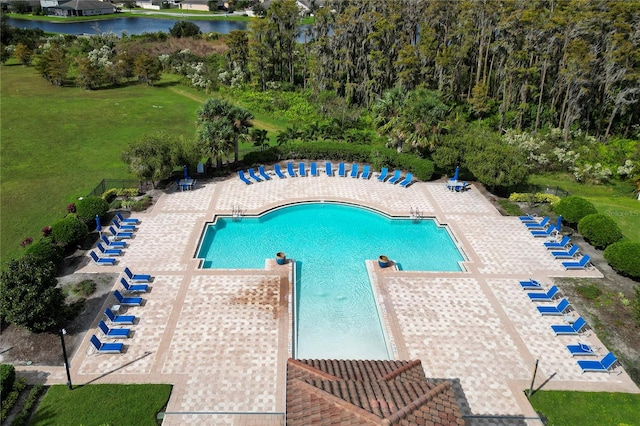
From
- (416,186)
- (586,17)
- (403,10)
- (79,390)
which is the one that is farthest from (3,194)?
(586,17)

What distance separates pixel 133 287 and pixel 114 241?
4.74m

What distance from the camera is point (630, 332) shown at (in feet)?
61.2

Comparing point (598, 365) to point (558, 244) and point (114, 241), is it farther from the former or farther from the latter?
point (114, 241)

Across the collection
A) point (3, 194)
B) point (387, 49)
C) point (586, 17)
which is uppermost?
point (586, 17)

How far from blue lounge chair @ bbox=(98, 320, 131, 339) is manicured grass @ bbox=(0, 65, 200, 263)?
27.3 ft

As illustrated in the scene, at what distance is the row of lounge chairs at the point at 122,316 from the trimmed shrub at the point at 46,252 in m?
3.16

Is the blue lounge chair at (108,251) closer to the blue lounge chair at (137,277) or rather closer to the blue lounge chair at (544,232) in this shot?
the blue lounge chair at (137,277)

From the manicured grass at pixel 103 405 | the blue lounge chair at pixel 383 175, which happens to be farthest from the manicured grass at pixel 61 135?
the blue lounge chair at pixel 383 175

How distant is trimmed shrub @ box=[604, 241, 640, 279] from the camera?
21.6 m

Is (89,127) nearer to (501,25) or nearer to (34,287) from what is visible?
(34,287)

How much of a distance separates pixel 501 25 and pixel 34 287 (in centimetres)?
3727

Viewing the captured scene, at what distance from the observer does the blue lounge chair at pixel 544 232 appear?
83.6 feet

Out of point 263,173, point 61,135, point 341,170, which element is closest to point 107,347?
point 263,173

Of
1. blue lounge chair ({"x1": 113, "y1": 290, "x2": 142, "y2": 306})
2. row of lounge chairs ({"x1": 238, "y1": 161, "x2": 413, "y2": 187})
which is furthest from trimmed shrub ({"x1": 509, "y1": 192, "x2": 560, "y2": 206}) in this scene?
blue lounge chair ({"x1": 113, "y1": 290, "x2": 142, "y2": 306})
